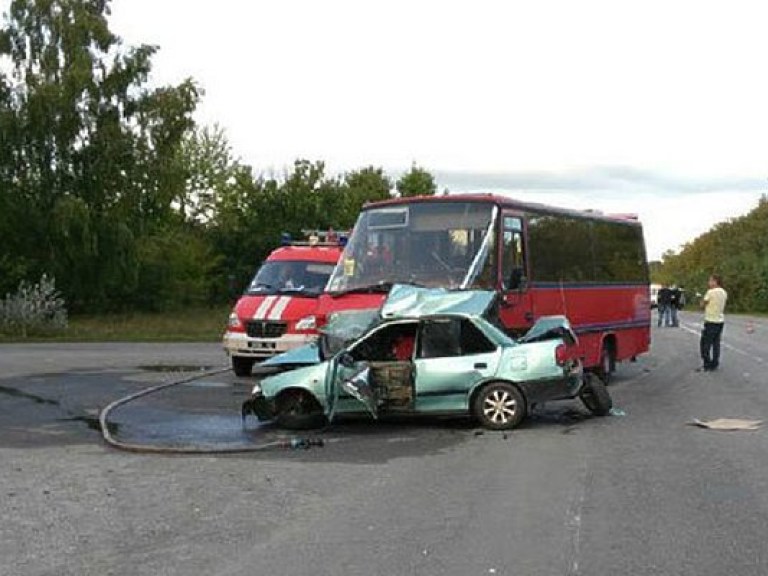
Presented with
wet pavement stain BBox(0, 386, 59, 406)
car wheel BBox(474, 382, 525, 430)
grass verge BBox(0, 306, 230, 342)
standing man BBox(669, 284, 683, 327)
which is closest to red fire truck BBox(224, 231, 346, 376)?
wet pavement stain BBox(0, 386, 59, 406)

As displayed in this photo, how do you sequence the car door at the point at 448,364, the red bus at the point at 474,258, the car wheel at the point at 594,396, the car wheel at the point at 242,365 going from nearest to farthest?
the car door at the point at 448,364
the car wheel at the point at 594,396
the red bus at the point at 474,258
the car wheel at the point at 242,365

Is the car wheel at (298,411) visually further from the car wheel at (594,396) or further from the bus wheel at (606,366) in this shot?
the bus wheel at (606,366)

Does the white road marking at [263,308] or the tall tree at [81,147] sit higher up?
the tall tree at [81,147]

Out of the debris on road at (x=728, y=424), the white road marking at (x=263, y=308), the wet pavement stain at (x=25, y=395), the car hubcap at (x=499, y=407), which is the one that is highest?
the white road marking at (x=263, y=308)

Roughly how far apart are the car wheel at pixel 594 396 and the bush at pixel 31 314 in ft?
81.0

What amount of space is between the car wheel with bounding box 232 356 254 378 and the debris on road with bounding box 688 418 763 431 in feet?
28.9

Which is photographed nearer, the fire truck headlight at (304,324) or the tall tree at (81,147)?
the fire truck headlight at (304,324)

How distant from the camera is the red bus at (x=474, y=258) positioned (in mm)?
13734

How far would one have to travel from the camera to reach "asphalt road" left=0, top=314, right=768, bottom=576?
6.30 metres

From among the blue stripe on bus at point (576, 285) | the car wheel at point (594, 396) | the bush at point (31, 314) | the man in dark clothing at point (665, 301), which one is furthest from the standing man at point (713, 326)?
the bush at point (31, 314)

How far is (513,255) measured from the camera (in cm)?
1451

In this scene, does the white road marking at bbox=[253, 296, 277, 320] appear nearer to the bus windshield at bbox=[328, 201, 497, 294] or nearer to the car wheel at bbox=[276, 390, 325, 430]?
the bus windshield at bbox=[328, 201, 497, 294]

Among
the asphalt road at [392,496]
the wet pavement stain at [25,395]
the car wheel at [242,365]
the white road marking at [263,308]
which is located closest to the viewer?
the asphalt road at [392,496]

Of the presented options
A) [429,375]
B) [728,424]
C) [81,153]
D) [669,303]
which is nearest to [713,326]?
[728,424]
